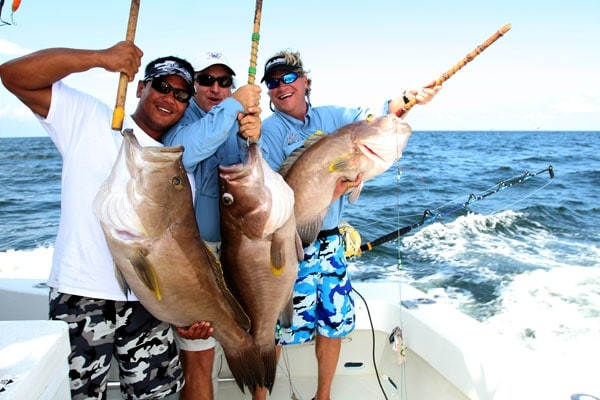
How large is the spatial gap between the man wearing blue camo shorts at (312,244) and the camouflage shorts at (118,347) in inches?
36.3

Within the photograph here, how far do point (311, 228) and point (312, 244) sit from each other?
0.28m

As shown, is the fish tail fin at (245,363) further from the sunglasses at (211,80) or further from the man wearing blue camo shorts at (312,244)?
the sunglasses at (211,80)

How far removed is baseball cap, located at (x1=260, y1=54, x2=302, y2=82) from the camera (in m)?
3.18

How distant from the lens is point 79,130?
7.71ft

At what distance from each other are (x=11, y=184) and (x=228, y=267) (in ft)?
70.7

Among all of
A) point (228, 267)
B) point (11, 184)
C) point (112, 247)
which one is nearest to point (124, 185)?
point (112, 247)

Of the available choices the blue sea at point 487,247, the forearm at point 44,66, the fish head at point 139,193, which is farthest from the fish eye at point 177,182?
the blue sea at point 487,247

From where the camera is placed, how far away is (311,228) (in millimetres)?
3027

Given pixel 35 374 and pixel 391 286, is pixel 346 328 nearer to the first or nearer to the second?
pixel 391 286

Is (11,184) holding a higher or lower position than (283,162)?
lower

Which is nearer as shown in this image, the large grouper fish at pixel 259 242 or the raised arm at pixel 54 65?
the raised arm at pixel 54 65

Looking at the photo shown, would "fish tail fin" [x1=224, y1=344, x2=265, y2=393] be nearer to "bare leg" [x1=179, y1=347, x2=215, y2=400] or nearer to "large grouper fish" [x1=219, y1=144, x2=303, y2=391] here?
"large grouper fish" [x1=219, y1=144, x2=303, y2=391]

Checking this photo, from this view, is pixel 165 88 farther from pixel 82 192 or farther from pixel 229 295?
pixel 229 295

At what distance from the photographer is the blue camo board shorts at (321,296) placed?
3.28 metres
